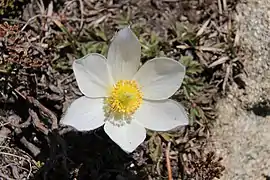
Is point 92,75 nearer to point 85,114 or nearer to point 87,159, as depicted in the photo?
point 85,114

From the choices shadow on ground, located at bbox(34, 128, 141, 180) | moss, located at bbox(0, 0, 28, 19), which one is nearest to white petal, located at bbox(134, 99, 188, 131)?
shadow on ground, located at bbox(34, 128, 141, 180)

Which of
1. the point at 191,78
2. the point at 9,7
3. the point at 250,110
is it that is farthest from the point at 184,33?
the point at 9,7

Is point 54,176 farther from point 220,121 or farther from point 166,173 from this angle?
point 220,121

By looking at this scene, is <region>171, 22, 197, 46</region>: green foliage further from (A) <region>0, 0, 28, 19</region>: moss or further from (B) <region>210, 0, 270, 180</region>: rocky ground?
(A) <region>0, 0, 28, 19</region>: moss

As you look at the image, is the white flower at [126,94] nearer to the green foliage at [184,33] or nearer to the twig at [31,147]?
the twig at [31,147]

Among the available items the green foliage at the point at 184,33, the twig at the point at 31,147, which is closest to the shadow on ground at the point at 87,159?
the twig at the point at 31,147

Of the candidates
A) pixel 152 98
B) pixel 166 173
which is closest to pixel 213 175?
pixel 166 173
